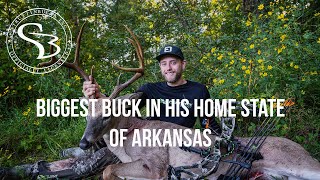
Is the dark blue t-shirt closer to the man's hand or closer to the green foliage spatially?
the man's hand

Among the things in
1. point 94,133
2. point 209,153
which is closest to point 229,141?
point 209,153

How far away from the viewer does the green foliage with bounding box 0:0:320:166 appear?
18.0 ft

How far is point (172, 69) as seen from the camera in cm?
490

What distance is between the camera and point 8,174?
436cm

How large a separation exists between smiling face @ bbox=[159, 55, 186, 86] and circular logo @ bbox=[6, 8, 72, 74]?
273 centimetres

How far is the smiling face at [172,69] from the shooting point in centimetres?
489

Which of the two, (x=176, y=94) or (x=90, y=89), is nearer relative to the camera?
(x=90, y=89)

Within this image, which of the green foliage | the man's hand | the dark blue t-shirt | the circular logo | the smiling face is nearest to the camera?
the man's hand

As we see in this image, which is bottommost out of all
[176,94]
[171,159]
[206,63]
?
[171,159]

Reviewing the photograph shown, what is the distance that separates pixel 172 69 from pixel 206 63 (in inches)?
→ 94.8

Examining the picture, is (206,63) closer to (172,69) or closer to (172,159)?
(172,69)

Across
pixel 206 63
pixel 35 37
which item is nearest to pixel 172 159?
pixel 206 63

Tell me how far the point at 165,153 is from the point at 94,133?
2.52 ft

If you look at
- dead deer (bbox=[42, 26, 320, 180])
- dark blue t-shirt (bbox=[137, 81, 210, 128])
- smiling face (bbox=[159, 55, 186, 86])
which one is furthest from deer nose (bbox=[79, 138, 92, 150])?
smiling face (bbox=[159, 55, 186, 86])
